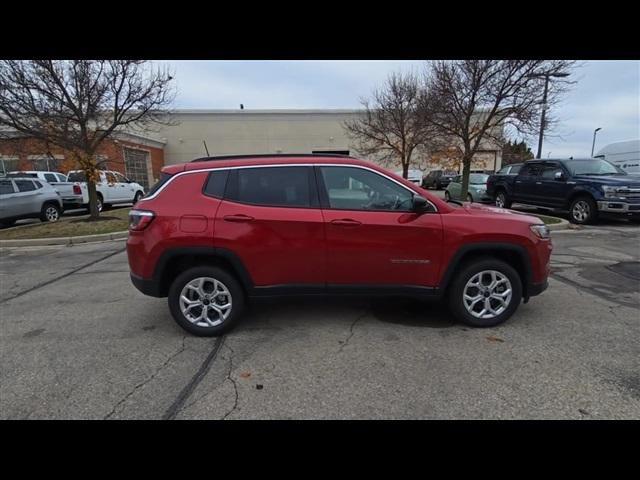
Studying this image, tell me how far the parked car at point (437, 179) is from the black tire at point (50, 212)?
24318mm

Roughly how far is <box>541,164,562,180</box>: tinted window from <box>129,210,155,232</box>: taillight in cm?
1158

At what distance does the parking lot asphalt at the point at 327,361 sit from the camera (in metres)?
2.40

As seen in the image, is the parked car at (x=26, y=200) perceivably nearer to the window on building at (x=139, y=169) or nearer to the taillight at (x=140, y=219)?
the taillight at (x=140, y=219)

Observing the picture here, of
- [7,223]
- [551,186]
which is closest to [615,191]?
[551,186]

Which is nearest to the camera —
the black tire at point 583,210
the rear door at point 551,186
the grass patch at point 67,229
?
the black tire at point 583,210

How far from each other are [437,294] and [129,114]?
12.1 metres

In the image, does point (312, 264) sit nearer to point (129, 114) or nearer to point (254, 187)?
point (254, 187)

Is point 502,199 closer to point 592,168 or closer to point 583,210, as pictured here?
point 592,168

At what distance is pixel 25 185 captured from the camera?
1162 cm

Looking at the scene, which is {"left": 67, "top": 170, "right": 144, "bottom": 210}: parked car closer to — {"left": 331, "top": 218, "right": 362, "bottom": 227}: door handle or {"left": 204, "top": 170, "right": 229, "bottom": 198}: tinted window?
{"left": 204, "top": 170, "right": 229, "bottom": 198}: tinted window

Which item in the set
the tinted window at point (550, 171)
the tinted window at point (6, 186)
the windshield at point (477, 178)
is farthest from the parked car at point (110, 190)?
the windshield at point (477, 178)
